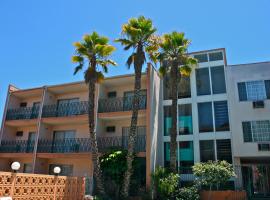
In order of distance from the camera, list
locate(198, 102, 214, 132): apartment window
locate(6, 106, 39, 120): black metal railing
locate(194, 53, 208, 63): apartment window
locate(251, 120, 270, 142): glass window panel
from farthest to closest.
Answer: locate(6, 106, 39, 120): black metal railing → locate(194, 53, 208, 63): apartment window → locate(198, 102, 214, 132): apartment window → locate(251, 120, 270, 142): glass window panel

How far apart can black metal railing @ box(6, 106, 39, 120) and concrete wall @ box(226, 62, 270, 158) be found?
18118mm

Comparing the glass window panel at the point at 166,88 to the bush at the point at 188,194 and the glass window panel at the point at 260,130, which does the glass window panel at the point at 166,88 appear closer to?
the glass window panel at the point at 260,130

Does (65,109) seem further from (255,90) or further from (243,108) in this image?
(255,90)

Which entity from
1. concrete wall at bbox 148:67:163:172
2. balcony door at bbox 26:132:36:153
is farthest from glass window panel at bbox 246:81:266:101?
balcony door at bbox 26:132:36:153

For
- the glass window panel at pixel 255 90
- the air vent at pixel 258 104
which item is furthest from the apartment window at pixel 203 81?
the air vent at pixel 258 104

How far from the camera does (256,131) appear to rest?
2086 cm

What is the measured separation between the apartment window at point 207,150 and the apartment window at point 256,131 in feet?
8.53

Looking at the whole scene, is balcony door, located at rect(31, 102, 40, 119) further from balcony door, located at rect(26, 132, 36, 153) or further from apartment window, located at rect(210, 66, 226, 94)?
apartment window, located at rect(210, 66, 226, 94)

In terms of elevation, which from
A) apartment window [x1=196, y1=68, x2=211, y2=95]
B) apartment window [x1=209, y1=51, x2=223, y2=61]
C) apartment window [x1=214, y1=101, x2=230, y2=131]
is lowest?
apartment window [x1=214, y1=101, x2=230, y2=131]

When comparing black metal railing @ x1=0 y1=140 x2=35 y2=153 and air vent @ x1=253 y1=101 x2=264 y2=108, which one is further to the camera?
black metal railing @ x1=0 y1=140 x2=35 y2=153

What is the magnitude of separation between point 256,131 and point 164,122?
737cm

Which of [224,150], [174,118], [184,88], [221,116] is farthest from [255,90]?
[174,118]

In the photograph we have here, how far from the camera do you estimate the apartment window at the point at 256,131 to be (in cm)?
2059

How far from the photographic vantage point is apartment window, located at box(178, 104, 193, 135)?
2273 centimetres
